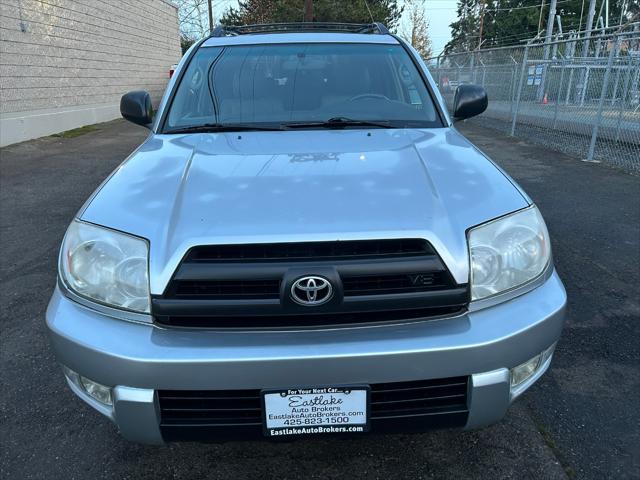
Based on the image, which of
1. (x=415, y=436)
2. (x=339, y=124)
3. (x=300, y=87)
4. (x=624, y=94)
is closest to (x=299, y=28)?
(x=300, y=87)

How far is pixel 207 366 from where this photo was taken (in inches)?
59.6

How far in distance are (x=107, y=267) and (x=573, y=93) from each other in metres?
10.8

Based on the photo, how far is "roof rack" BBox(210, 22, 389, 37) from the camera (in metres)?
3.63

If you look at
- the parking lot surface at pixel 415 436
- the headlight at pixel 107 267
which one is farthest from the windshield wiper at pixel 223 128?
the parking lot surface at pixel 415 436

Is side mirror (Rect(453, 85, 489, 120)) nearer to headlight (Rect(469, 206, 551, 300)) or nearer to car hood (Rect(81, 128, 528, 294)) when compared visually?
car hood (Rect(81, 128, 528, 294))

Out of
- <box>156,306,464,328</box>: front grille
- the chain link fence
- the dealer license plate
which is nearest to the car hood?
<box>156,306,464,328</box>: front grille

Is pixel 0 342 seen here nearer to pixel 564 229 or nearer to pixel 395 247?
pixel 395 247

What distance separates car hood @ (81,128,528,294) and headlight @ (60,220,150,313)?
1.8 inches

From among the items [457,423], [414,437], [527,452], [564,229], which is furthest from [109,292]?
[564,229]

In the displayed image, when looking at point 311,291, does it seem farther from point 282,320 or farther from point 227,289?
point 227,289

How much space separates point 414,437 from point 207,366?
44.4 inches

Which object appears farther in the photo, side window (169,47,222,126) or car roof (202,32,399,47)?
car roof (202,32,399,47)

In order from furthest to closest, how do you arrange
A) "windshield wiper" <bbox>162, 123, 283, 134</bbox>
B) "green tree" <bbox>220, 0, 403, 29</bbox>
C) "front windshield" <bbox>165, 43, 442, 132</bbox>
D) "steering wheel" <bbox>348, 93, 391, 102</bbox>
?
1. "green tree" <bbox>220, 0, 403, 29</bbox>
2. "steering wheel" <bbox>348, 93, 391, 102</bbox>
3. "front windshield" <bbox>165, 43, 442, 132</bbox>
4. "windshield wiper" <bbox>162, 123, 283, 134</bbox>

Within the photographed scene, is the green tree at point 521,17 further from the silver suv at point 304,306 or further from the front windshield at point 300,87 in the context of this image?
the silver suv at point 304,306
